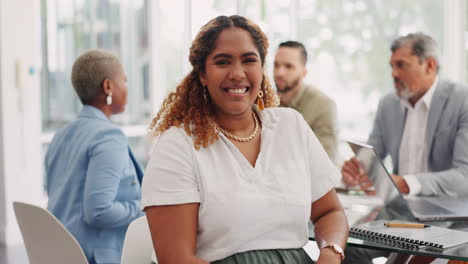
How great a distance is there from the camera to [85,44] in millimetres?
5727

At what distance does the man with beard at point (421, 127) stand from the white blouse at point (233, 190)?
1011 mm

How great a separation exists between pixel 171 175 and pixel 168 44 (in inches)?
197

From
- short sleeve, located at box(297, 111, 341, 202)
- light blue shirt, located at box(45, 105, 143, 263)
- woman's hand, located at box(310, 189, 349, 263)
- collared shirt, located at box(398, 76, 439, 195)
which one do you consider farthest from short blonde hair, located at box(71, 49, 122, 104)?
collared shirt, located at box(398, 76, 439, 195)

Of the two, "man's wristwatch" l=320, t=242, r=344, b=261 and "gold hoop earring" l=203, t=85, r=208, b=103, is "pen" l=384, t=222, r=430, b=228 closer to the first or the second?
"man's wristwatch" l=320, t=242, r=344, b=261

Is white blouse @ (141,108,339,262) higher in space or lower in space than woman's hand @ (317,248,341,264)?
higher

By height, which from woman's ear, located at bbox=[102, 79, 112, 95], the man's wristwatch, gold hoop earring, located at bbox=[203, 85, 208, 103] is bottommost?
the man's wristwatch

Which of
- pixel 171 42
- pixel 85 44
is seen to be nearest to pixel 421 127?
pixel 85 44

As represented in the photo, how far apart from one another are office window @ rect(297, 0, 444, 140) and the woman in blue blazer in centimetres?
407

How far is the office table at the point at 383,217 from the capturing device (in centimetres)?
171

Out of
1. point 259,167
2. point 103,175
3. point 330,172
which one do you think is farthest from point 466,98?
point 103,175

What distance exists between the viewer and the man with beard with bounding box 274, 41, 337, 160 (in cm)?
387

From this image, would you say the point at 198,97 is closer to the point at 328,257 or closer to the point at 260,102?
the point at 260,102

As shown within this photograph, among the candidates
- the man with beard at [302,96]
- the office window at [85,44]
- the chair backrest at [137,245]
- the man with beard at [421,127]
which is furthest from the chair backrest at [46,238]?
the office window at [85,44]

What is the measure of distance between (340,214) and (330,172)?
143mm
